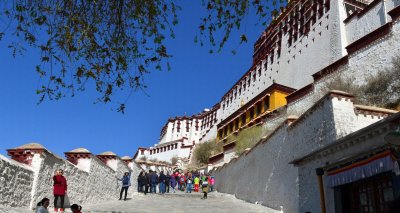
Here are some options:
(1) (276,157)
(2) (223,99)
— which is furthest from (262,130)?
(2) (223,99)

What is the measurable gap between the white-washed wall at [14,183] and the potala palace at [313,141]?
2 centimetres

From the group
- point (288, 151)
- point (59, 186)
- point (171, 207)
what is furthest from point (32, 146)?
point (288, 151)

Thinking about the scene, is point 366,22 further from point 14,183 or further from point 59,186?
point 14,183

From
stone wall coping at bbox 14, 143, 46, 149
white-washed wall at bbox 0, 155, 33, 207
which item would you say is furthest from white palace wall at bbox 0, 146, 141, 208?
stone wall coping at bbox 14, 143, 46, 149

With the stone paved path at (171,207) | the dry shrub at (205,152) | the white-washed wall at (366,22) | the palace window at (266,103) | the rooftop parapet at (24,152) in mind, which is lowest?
the stone paved path at (171,207)

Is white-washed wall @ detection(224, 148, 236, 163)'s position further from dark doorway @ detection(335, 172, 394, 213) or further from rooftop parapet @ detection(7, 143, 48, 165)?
dark doorway @ detection(335, 172, 394, 213)

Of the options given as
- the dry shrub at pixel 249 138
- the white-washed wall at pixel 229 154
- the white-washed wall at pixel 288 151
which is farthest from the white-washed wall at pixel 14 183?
the white-washed wall at pixel 229 154

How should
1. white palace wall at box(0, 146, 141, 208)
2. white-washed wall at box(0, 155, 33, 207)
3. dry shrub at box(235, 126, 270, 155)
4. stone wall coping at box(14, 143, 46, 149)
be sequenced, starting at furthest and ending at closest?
dry shrub at box(235, 126, 270, 155)
stone wall coping at box(14, 143, 46, 149)
white palace wall at box(0, 146, 141, 208)
white-washed wall at box(0, 155, 33, 207)

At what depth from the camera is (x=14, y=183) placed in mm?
8359

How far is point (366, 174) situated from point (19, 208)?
7.17m

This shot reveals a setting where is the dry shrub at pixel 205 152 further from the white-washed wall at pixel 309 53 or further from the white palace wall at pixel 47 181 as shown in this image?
the white palace wall at pixel 47 181

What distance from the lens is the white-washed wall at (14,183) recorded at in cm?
796

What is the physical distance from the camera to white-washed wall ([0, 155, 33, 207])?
796 centimetres

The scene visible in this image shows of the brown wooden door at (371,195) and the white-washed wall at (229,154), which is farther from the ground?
the white-washed wall at (229,154)
